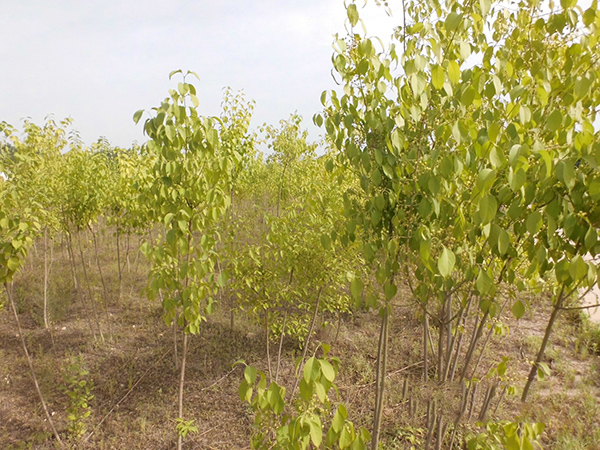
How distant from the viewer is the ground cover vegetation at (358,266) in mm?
1218

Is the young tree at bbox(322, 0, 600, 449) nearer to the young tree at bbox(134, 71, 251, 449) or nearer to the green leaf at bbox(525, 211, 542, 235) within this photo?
the green leaf at bbox(525, 211, 542, 235)

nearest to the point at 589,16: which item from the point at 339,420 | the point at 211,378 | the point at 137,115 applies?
the point at 339,420

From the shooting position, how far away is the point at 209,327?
618cm

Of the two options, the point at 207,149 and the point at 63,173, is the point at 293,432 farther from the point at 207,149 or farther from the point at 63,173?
the point at 63,173

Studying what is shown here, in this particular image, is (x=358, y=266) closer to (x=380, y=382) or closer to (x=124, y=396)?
(x=380, y=382)

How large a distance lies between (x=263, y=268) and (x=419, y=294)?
2.53m

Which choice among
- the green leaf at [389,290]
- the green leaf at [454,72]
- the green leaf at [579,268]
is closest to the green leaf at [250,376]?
the green leaf at [389,290]

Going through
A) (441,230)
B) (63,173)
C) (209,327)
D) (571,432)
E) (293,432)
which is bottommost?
(571,432)

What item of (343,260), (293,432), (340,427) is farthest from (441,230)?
(343,260)

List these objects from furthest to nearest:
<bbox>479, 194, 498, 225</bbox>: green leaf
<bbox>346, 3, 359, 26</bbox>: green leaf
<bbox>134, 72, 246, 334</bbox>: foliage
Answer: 1. <bbox>134, 72, 246, 334</bbox>: foliage
2. <bbox>346, 3, 359, 26</bbox>: green leaf
3. <bbox>479, 194, 498, 225</bbox>: green leaf

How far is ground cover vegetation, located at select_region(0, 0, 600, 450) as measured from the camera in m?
1.22

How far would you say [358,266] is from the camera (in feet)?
12.6

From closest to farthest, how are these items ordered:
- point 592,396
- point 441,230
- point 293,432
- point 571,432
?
1. point 293,432
2. point 441,230
3. point 571,432
4. point 592,396

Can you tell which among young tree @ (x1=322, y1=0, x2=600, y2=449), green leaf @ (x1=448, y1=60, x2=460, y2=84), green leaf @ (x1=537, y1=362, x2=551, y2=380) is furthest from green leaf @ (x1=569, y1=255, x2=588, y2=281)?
green leaf @ (x1=537, y1=362, x2=551, y2=380)
